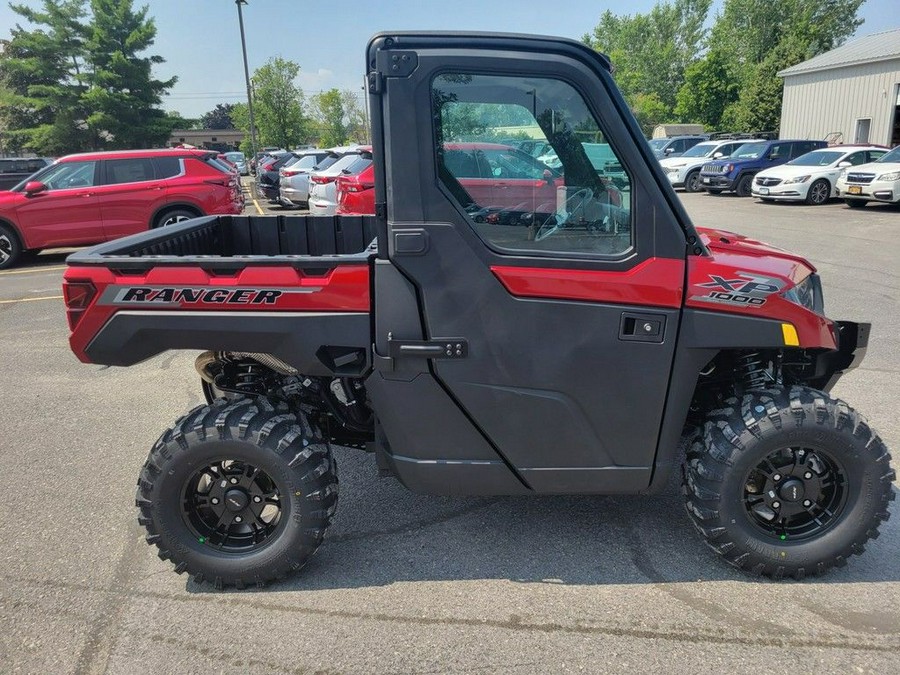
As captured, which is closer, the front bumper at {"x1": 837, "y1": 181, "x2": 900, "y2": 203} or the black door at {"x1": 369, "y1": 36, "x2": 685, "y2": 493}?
the black door at {"x1": 369, "y1": 36, "x2": 685, "y2": 493}

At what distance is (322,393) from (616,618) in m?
1.61

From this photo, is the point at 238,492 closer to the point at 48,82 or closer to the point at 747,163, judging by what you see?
the point at 747,163

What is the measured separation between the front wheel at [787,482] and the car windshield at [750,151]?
21.3 metres

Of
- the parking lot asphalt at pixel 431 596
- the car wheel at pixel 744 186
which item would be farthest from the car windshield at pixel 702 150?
the parking lot asphalt at pixel 431 596

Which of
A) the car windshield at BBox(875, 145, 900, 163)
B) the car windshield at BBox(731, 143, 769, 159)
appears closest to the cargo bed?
the car windshield at BBox(875, 145, 900, 163)

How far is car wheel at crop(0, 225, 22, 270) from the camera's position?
1172 cm

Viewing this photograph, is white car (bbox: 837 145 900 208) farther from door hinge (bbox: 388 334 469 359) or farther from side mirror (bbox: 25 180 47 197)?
side mirror (bbox: 25 180 47 197)

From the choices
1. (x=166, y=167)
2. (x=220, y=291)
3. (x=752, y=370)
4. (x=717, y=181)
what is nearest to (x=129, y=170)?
(x=166, y=167)

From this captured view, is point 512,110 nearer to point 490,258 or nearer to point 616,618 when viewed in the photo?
point 490,258

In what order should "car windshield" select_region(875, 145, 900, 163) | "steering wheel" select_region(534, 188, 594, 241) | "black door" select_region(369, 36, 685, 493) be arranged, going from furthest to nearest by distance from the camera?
"car windshield" select_region(875, 145, 900, 163)
"steering wheel" select_region(534, 188, 594, 241)
"black door" select_region(369, 36, 685, 493)

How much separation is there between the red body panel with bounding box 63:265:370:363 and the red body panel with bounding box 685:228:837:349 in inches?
51.6

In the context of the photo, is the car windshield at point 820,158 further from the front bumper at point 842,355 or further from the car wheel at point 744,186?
the front bumper at point 842,355

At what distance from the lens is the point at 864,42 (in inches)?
1245

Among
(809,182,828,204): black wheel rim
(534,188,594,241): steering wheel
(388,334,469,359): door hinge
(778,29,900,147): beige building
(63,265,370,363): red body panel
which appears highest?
(778,29,900,147): beige building
